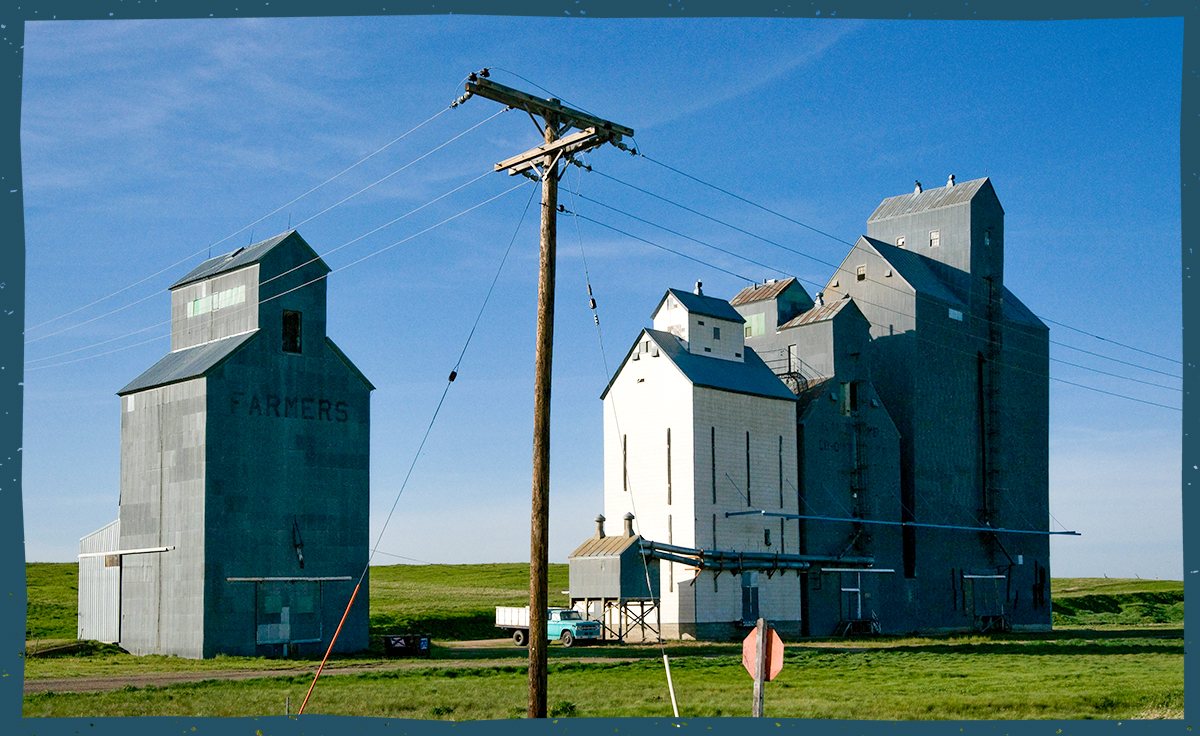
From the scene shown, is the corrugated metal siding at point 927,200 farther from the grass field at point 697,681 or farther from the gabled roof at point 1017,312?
the grass field at point 697,681

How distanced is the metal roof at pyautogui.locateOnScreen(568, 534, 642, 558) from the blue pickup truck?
2417 millimetres

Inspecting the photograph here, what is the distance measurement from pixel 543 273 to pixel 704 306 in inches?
1317

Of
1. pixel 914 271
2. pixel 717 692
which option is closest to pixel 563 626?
pixel 717 692

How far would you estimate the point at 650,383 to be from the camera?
54469mm

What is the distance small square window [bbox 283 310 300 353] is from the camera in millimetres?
42750

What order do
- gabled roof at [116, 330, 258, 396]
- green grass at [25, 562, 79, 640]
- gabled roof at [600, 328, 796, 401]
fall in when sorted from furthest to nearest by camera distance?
1. green grass at [25, 562, 79, 640]
2. gabled roof at [600, 328, 796, 401]
3. gabled roof at [116, 330, 258, 396]

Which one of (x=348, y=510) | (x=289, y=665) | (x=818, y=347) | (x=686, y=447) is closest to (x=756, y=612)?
(x=686, y=447)

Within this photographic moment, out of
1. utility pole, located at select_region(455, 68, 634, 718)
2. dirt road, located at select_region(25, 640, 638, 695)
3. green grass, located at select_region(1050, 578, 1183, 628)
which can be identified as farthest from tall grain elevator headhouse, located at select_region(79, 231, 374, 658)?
green grass, located at select_region(1050, 578, 1183, 628)

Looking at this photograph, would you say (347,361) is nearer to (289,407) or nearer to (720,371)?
(289,407)

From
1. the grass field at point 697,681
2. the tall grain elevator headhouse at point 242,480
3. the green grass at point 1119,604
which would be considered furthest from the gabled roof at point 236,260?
the green grass at point 1119,604

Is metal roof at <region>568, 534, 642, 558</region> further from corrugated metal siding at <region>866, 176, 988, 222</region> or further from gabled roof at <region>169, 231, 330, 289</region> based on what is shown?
corrugated metal siding at <region>866, 176, 988, 222</region>

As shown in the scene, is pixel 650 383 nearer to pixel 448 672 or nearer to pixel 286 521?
pixel 286 521

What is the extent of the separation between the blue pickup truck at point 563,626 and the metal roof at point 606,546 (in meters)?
2.42

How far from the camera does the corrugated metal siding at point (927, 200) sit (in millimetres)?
66250
